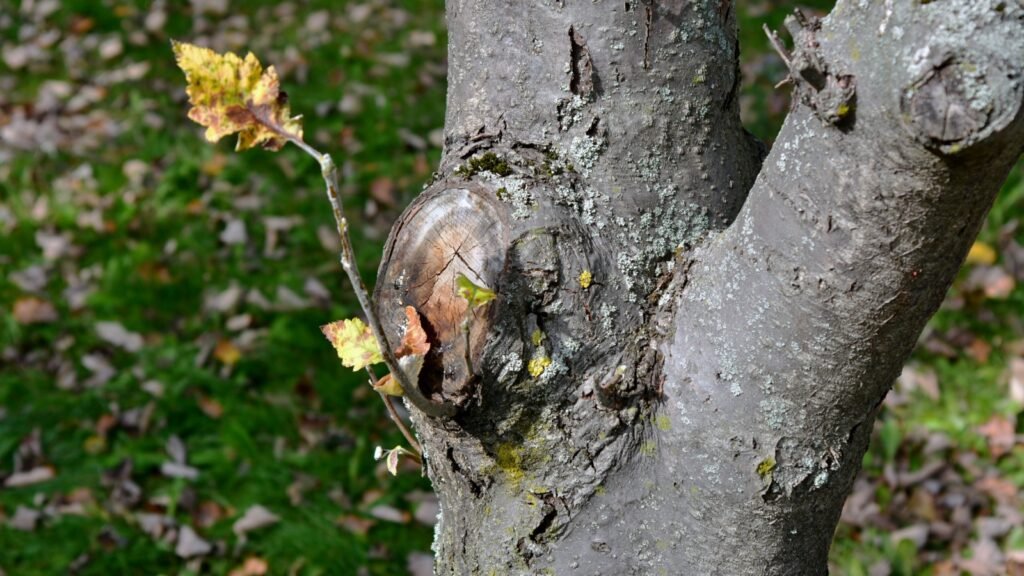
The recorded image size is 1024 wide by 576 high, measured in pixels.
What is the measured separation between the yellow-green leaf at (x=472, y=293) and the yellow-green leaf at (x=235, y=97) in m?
0.24

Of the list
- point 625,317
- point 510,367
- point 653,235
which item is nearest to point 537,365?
point 510,367

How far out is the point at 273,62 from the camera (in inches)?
181

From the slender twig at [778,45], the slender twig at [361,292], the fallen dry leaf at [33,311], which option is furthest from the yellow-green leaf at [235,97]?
the fallen dry leaf at [33,311]

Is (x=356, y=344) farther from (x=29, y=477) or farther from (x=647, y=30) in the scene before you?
(x=29, y=477)

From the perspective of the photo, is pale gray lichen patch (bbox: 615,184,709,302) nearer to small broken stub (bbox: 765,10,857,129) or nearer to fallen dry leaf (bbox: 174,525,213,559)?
small broken stub (bbox: 765,10,857,129)

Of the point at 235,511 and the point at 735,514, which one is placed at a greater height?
the point at 735,514

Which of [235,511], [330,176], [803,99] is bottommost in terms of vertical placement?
[235,511]

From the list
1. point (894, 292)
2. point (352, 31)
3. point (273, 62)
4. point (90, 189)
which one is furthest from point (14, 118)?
point (894, 292)

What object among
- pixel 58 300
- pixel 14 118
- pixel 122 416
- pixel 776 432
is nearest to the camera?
pixel 776 432

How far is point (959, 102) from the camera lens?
29.0 inches

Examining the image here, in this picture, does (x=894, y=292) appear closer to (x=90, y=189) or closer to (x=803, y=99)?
(x=803, y=99)

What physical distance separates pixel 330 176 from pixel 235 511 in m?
2.19

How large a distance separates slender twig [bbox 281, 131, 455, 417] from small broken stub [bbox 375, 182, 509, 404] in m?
0.05

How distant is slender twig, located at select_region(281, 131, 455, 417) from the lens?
86 cm
